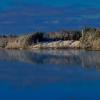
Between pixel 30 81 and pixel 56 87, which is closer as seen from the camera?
pixel 56 87

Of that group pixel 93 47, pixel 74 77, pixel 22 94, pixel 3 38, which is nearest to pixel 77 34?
pixel 93 47

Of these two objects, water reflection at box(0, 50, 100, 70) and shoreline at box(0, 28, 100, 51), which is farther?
shoreline at box(0, 28, 100, 51)

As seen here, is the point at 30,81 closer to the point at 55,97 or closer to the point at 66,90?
the point at 66,90

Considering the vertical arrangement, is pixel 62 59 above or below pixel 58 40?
below

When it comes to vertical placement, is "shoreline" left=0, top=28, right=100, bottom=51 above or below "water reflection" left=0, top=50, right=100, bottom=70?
above

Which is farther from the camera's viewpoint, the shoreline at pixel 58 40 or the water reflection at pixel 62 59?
the shoreline at pixel 58 40

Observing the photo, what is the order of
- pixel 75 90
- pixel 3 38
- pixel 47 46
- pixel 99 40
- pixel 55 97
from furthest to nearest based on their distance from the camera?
Result: pixel 3 38 → pixel 47 46 → pixel 99 40 → pixel 75 90 → pixel 55 97

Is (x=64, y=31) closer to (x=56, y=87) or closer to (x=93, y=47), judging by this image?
(x=93, y=47)

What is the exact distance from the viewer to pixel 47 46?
83438 mm

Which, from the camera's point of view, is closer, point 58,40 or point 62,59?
point 62,59

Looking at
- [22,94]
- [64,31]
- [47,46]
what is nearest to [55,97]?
[22,94]

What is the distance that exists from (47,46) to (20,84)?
212 feet

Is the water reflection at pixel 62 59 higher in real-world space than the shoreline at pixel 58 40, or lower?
lower

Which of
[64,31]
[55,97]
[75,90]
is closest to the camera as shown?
[55,97]
